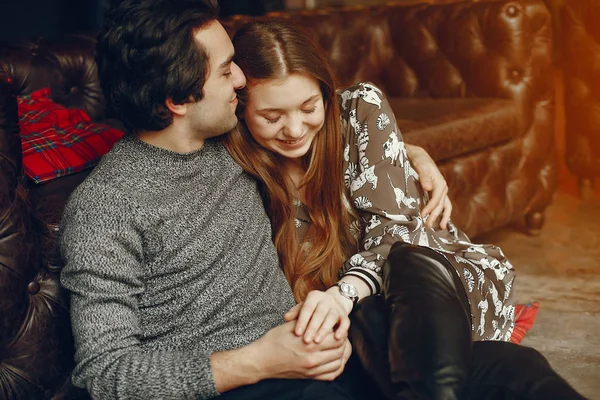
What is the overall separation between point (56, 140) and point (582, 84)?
2474 millimetres

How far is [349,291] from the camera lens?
1.58m

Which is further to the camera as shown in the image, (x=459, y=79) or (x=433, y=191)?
(x=459, y=79)

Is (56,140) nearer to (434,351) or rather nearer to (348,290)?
(348,290)

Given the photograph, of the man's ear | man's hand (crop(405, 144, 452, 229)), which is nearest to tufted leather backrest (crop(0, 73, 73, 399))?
the man's ear

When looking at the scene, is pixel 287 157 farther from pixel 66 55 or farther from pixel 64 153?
pixel 66 55

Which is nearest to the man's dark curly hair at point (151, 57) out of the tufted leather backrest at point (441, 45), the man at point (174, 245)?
the man at point (174, 245)

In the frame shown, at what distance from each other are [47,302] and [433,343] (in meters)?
0.83

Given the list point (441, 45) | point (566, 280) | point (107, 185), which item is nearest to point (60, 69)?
point (107, 185)

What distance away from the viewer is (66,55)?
2596mm

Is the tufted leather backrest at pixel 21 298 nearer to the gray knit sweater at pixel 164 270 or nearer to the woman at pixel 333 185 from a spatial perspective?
the gray knit sweater at pixel 164 270

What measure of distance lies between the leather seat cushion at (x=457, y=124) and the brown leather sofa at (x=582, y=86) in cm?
61

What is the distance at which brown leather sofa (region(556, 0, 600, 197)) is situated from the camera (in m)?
3.26

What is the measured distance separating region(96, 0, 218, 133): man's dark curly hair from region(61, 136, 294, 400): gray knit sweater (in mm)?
91

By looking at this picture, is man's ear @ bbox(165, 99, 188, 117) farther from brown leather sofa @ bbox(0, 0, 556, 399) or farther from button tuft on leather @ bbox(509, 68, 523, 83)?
button tuft on leather @ bbox(509, 68, 523, 83)
